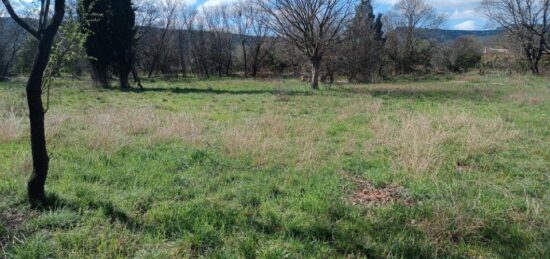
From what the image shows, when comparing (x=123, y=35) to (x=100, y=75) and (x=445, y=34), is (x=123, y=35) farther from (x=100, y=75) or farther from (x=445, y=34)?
(x=445, y=34)

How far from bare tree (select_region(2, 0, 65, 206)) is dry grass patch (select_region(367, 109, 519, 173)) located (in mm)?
4899

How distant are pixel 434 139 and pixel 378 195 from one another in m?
2.85

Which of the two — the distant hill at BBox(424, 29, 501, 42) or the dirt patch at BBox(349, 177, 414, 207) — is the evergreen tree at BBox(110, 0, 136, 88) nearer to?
the dirt patch at BBox(349, 177, 414, 207)

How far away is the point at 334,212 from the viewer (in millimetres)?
4359

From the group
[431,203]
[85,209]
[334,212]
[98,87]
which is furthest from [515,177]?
[98,87]

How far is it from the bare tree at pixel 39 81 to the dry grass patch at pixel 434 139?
16.1 ft

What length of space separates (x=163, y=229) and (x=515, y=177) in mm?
5206

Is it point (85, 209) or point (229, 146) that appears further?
point (229, 146)

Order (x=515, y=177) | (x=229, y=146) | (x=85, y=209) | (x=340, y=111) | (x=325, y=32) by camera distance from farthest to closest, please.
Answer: (x=325, y=32) < (x=340, y=111) < (x=229, y=146) < (x=515, y=177) < (x=85, y=209)

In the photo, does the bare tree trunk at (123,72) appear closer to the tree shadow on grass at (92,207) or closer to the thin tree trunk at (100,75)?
the thin tree trunk at (100,75)

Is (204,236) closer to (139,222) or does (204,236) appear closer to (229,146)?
(139,222)

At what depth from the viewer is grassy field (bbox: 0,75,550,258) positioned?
11.8ft

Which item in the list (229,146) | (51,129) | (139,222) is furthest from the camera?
(51,129)

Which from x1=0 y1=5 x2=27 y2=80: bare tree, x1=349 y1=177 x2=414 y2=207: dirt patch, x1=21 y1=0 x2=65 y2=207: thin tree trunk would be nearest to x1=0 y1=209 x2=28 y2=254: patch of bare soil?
x1=21 y1=0 x2=65 y2=207: thin tree trunk
